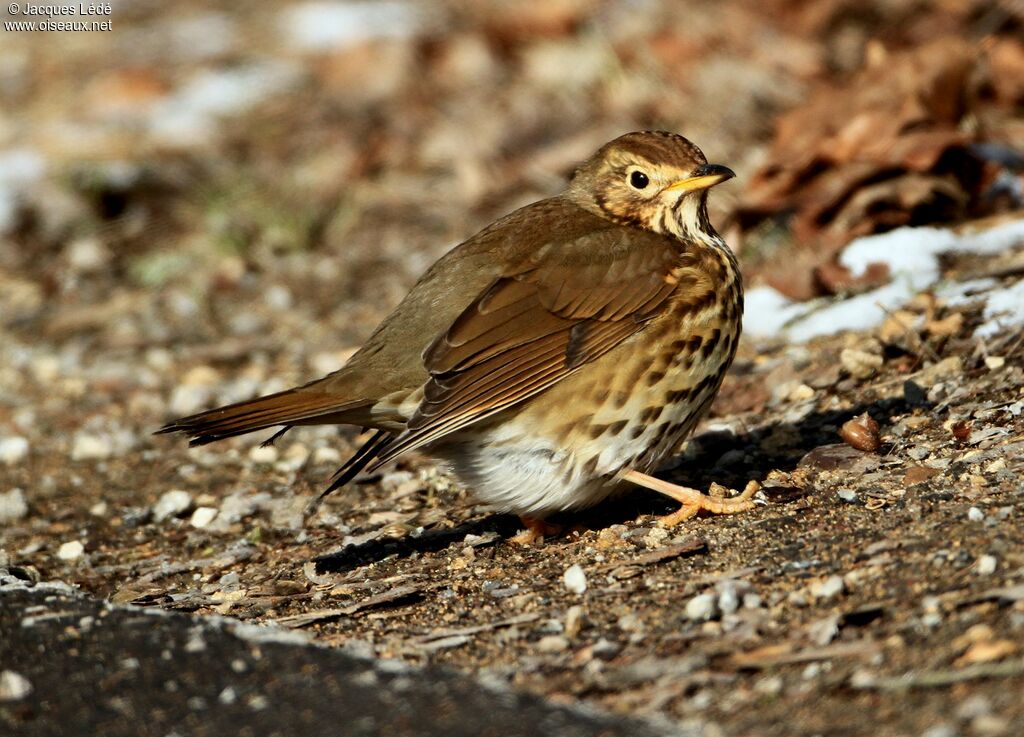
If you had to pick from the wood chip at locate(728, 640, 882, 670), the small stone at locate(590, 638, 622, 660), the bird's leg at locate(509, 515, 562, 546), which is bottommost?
the wood chip at locate(728, 640, 882, 670)

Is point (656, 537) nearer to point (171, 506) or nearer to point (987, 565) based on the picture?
point (987, 565)

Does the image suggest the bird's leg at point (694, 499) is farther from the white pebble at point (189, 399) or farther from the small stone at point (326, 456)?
the white pebble at point (189, 399)

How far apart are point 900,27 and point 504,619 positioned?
7.17 metres

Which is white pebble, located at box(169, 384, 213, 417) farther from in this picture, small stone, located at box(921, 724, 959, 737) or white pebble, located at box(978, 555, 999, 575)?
small stone, located at box(921, 724, 959, 737)

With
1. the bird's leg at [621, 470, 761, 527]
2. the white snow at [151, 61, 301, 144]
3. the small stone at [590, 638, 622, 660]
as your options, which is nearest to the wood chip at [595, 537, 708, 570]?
the bird's leg at [621, 470, 761, 527]

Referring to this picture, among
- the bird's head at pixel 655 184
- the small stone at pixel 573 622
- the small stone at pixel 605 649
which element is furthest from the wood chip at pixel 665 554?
the bird's head at pixel 655 184

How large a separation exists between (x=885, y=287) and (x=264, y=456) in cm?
305

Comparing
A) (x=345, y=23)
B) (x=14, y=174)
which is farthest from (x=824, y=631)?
(x=345, y=23)

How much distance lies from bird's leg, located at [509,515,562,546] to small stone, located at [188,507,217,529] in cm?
152

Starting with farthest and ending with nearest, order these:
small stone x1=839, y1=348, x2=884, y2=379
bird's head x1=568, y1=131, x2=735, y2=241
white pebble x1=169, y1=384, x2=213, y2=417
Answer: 1. white pebble x1=169, y1=384, x2=213, y2=417
2. small stone x1=839, y1=348, x2=884, y2=379
3. bird's head x1=568, y1=131, x2=735, y2=241

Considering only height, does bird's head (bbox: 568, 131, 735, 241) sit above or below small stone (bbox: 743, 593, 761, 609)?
above

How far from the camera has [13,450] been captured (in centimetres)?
718

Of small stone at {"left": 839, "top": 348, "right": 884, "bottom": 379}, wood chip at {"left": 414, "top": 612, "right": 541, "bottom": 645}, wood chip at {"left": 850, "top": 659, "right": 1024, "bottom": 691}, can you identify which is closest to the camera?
wood chip at {"left": 850, "top": 659, "right": 1024, "bottom": 691}

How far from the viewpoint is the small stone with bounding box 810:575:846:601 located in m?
4.00
